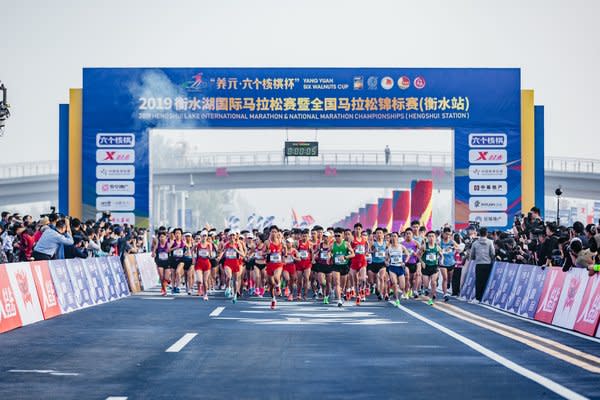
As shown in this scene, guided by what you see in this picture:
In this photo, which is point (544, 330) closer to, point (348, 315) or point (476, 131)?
point (348, 315)

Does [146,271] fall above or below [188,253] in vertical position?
below

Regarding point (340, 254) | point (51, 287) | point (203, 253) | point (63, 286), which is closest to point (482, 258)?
point (340, 254)

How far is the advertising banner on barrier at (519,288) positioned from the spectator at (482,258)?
2549mm

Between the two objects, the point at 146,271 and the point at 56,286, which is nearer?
the point at 56,286

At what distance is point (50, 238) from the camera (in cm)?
2180

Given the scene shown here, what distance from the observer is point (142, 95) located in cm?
3744

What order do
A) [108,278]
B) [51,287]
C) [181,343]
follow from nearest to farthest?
[181,343]
[51,287]
[108,278]

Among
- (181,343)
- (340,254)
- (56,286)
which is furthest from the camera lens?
(340,254)

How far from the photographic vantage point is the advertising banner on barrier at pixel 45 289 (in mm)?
19766

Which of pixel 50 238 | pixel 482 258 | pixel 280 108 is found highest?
pixel 280 108

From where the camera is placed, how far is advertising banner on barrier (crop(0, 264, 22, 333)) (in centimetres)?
1702

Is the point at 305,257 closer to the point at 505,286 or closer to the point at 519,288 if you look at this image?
the point at 505,286

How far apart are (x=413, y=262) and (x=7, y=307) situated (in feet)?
41.7

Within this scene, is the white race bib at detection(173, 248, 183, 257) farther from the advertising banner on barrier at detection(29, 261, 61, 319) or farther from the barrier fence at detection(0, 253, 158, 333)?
the advertising banner on barrier at detection(29, 261, 61, 319)
